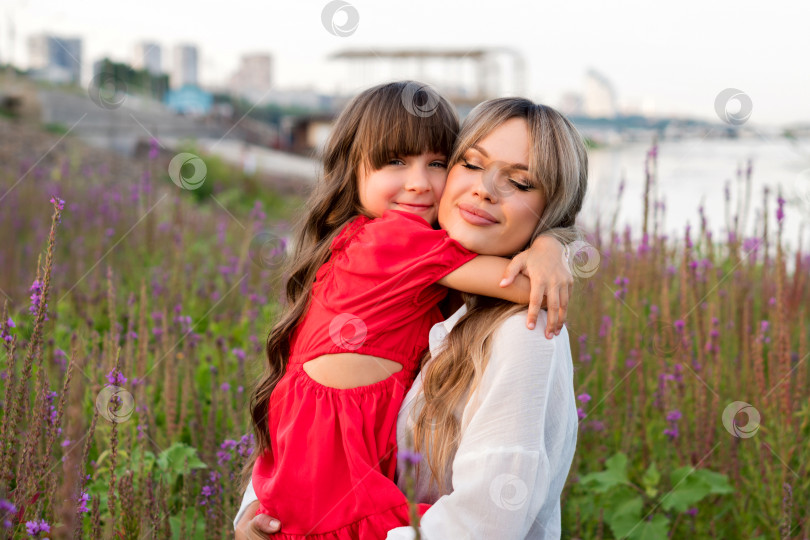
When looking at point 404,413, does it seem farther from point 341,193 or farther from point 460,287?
point 341,193

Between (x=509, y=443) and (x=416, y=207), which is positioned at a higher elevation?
(x=416, y=207)

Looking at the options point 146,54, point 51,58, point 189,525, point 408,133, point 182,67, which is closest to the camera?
point 408,133

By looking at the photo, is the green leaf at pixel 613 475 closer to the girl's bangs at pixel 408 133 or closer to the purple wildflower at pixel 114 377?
the girl's bangs at pixel 408 133

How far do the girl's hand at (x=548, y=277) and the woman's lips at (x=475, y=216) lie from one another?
0.12 m

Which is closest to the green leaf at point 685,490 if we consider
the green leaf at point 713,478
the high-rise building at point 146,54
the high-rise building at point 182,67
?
the green leaf at point 713,478

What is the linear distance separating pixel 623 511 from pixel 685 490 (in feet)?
0.67

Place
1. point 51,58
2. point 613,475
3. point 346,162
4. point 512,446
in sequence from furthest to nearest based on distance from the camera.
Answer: point 51,58 < point 613,475 < point 346,162 < point 512,446

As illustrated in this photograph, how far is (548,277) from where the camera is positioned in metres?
1.45

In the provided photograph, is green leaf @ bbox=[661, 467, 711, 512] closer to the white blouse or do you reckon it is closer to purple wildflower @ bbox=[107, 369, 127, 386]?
the white blouse

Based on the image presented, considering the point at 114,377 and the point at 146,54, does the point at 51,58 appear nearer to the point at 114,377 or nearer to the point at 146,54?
the point at 146,54

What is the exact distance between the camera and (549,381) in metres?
1.39

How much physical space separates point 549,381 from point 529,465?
0.53ft

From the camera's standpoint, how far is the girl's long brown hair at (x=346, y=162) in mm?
1885

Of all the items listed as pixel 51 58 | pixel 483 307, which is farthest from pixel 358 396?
pixel 51 58
